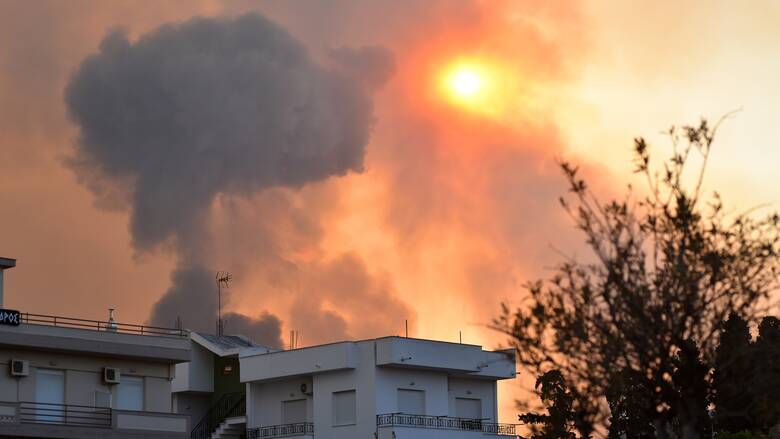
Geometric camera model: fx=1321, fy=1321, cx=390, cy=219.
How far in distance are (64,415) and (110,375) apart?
2713mm

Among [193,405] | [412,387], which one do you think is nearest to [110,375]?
[412,387]

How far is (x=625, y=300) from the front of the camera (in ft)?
77.7

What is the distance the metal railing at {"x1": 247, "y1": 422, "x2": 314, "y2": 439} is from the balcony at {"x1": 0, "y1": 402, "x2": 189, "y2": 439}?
14.9 meters

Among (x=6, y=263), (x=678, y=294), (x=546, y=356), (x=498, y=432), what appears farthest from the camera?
(x=498, y=432)

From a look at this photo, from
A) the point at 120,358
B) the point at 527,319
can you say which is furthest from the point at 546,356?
the point at 120,358

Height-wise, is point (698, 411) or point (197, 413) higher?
point (197, 413)

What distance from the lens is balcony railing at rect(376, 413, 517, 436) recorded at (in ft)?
215

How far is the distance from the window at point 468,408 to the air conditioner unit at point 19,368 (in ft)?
88.4

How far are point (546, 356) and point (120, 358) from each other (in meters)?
31.7

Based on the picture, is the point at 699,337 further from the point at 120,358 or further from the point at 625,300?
the point at 120,358

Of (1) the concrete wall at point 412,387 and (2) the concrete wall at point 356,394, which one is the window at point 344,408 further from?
(1) the concrete wall at point 412,387

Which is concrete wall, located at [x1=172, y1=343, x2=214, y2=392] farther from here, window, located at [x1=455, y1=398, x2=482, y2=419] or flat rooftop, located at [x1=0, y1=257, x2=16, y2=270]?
flat rooftop, located at [x1=0, y1=257, x2=16, y2=270]

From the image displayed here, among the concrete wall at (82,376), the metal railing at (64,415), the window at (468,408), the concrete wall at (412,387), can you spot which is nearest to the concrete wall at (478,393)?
the window at (468,408)

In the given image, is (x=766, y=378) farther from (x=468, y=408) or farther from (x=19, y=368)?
(x=468, y=408)
